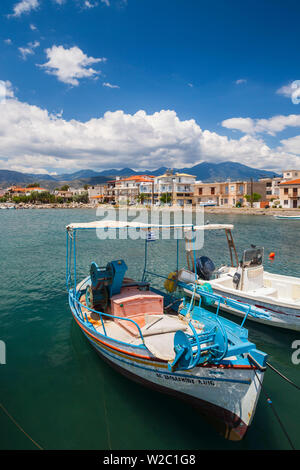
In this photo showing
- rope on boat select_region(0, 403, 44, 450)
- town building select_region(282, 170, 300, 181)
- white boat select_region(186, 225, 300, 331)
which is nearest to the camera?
rope on boat select_region(0, 403, 44, 450)

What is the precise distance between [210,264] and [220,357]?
28.3 feet

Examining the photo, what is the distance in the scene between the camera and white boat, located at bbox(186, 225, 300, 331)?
32.5ft

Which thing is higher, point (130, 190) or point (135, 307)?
point (130, 190)

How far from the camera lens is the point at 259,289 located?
38.8 ft

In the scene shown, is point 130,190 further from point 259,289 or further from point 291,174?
point 259,289

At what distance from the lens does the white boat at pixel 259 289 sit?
9.91 meters

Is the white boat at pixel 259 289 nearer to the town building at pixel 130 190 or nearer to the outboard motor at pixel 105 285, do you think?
the outboard motor at pixel 105 285

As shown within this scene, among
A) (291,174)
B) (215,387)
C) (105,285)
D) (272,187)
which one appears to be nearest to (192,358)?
(215,387)

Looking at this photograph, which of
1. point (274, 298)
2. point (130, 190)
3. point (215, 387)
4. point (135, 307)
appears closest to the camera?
point (215, 387)

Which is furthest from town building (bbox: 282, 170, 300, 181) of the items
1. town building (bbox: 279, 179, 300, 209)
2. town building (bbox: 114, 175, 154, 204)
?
town building (bbox: 114, 175, 154, 204)

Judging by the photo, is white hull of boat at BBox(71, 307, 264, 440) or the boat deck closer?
white hull of boat at BBox(71, 307, 264, 440)

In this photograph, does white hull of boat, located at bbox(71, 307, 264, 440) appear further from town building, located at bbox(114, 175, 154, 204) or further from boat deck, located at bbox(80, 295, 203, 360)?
town building, located at bbox(114, 175, 154, 204)

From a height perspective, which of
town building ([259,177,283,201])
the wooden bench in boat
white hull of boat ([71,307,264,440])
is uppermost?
town building ([259,177,283,201])

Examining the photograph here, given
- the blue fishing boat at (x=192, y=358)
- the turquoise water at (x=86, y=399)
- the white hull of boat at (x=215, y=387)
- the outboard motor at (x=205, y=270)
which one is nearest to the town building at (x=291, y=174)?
the outboard motor at (x=205, y=270)
